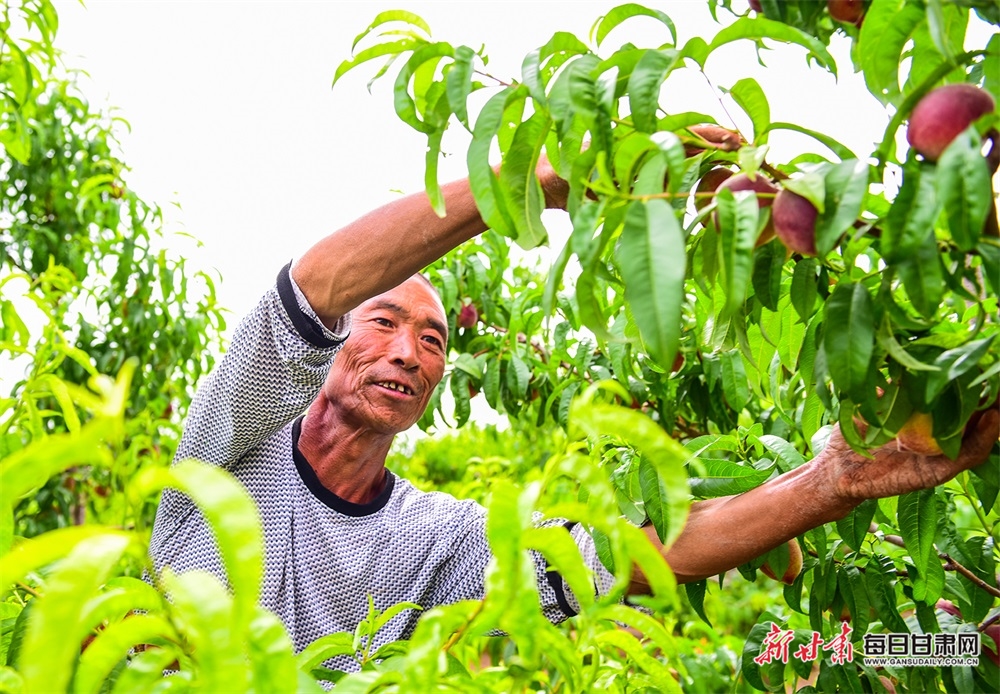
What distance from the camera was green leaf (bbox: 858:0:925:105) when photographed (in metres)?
0.65

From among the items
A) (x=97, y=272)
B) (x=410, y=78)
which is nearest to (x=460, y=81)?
(x=410, y=78)

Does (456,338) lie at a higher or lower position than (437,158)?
lower

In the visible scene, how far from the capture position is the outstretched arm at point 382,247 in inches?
39.3

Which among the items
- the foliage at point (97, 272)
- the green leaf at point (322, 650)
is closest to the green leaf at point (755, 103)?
the green leaf at point (322, 650)

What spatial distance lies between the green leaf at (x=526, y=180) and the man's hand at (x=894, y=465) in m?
0.36

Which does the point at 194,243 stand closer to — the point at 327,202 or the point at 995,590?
the point at 327,202

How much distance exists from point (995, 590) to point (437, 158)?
746 millimetres

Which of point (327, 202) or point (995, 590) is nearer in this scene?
point (995, 590)

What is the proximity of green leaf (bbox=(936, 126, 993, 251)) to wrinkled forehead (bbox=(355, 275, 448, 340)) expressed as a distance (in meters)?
1.06

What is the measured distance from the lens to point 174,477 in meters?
0.43

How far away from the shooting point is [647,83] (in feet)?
2.12

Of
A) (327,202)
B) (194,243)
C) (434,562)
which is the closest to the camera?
(434,562)

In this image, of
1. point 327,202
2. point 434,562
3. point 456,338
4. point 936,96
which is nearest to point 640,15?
point 936,96

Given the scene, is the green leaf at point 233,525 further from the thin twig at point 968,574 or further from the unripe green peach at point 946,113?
the thin twig at point 968,574
